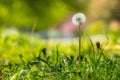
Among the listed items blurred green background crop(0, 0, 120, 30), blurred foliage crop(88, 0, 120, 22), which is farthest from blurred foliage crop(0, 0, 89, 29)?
blurred foliage crop(88, 0, 120, 22)

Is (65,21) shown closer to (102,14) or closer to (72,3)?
(102,14)

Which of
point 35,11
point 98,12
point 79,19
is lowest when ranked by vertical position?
point 79,19

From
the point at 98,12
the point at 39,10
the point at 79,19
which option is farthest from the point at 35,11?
the point at 79,19

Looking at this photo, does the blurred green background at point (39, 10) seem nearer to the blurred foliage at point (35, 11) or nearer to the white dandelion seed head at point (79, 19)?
the blurred foliage at point (35, 11)

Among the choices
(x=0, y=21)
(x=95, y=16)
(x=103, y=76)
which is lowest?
(x=103, y=76)

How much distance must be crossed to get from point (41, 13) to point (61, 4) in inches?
38.2

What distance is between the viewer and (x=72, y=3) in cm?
1662

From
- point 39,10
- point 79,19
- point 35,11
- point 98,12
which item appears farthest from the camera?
point 98,12

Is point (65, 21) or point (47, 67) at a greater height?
point (65, 21)

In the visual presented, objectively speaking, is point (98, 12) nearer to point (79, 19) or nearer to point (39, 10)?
point (39, 10)

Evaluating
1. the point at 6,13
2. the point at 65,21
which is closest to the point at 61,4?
the point at 6,13

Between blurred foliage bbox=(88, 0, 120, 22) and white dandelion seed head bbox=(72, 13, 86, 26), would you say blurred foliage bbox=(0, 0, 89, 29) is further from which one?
white dandelion seed head bbox=(72, 13, 86, 26)

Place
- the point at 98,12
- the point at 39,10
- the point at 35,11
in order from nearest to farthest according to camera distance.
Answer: the point at 39,10, the point at 35,11, the point at 98,12

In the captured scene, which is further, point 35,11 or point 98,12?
point 98,12
